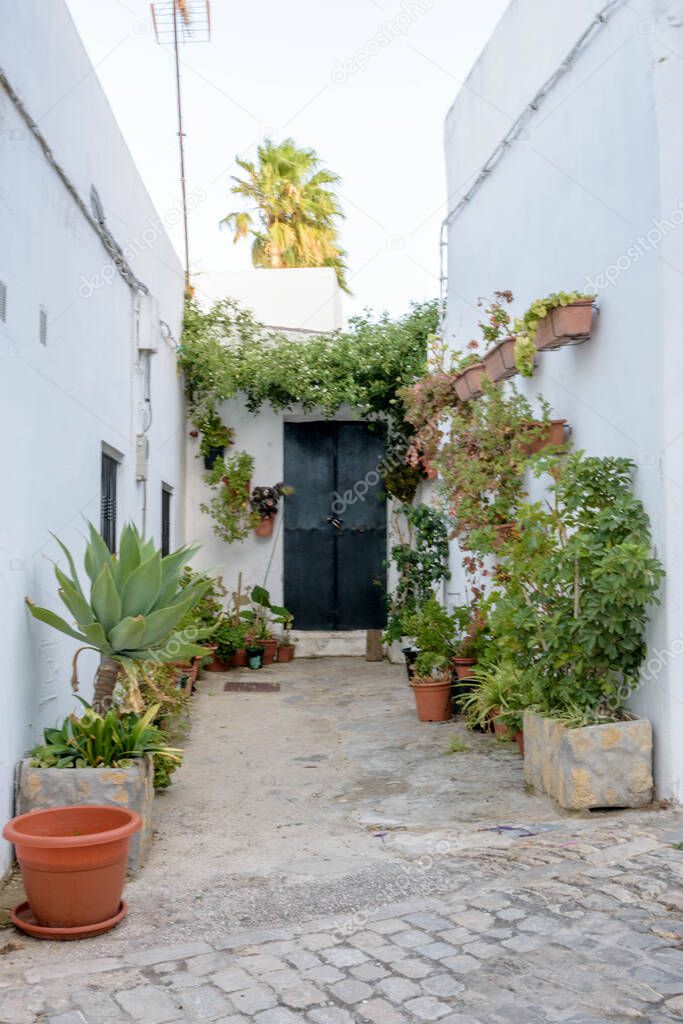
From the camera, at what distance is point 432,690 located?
23.5ft

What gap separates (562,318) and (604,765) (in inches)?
95.9

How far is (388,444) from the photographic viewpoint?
36.7 ft

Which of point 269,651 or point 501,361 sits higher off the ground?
point 501,361

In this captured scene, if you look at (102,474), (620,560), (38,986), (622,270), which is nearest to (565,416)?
(622,270)

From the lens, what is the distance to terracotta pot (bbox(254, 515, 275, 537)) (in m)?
11.1

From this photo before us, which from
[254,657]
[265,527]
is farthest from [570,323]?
[265,527]

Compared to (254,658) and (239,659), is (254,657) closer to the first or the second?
(254,658)

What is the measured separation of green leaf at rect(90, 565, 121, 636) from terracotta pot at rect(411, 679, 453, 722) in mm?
3412

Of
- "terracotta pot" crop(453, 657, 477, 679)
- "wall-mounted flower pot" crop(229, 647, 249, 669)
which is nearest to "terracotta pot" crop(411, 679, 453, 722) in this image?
"terracotta pot" crop(453, 657, 477, 679)

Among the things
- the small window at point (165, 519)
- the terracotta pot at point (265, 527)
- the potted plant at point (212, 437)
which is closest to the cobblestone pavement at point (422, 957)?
the small window at point (165, 519)

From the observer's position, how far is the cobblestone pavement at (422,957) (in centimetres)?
271

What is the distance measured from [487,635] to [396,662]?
148 inches

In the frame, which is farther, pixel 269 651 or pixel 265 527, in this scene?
pixel 265 527

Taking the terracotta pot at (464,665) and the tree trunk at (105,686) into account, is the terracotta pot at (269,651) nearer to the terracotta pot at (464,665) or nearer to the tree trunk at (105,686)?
the terracotta pot at (464,665)
